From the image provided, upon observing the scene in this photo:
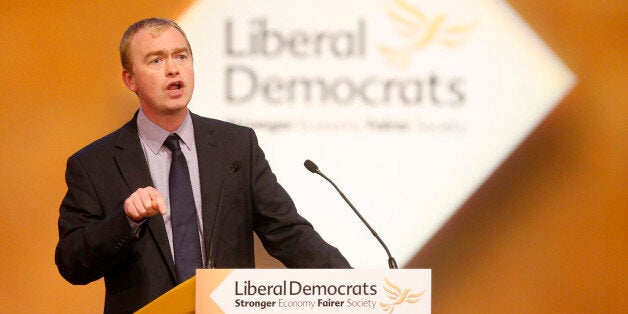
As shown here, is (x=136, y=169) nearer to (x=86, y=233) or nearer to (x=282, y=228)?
(x=86, y=233)

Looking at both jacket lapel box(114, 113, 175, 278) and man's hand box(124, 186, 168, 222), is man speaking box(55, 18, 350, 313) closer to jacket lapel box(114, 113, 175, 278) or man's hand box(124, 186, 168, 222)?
jacket lapel box(114, 113, 175, 278)

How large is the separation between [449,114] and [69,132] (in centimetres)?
194

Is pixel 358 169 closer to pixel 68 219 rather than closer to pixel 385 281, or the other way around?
pixel 68 219

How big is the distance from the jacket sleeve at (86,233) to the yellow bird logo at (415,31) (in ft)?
5.88

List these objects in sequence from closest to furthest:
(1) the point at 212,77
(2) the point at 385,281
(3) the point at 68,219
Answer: (2) the point at 385,281 → (3) the point at 68,219 → (1) the point at 212,77

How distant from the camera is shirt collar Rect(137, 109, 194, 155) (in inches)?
139

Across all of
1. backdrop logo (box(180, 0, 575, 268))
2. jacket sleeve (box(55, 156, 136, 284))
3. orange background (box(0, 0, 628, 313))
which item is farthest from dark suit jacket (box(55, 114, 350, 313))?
orange background (box(0, 0, 628, 313))

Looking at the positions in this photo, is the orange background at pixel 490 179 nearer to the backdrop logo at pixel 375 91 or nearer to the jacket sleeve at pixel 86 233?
the backdrop logo at pixel 375 91

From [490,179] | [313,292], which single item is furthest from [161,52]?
[490,179]

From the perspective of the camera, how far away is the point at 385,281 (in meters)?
2.50

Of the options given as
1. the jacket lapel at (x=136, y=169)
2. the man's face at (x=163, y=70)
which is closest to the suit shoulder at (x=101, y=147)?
the jacket lapel at (x=136, y=169)

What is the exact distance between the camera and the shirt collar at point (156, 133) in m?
3.54

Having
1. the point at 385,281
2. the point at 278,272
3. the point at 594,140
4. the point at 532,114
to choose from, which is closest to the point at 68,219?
the point at 278,272

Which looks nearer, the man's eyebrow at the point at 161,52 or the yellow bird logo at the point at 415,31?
the man's eyebrow at the point at 161,52
